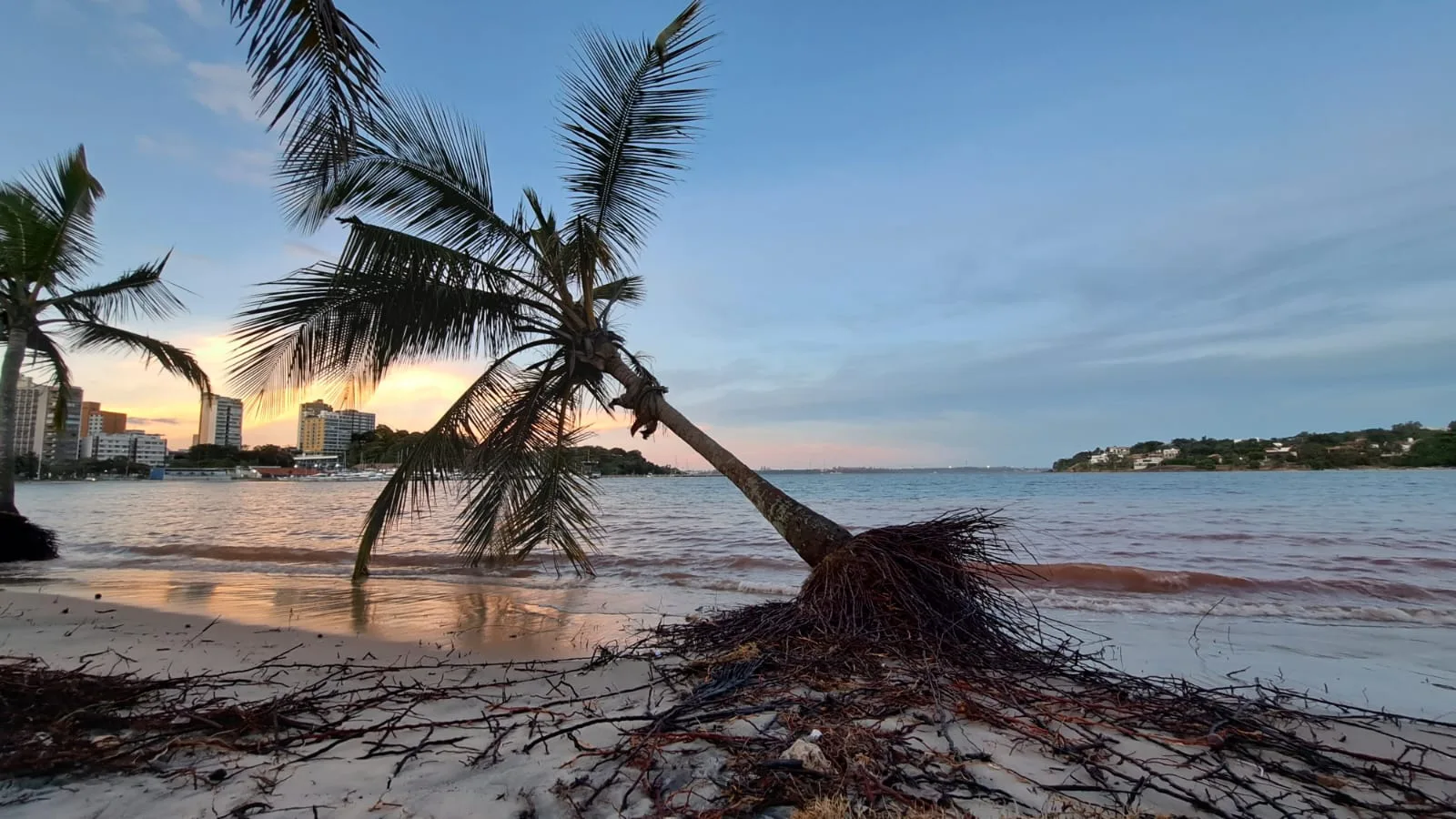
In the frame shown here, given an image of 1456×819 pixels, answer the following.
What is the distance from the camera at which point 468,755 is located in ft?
8.40

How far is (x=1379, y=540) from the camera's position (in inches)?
482

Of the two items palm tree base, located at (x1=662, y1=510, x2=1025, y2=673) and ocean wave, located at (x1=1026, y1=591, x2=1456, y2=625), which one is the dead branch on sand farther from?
ocean wave, located at (x1=1026, y1=591, x2=1456, y2=625)

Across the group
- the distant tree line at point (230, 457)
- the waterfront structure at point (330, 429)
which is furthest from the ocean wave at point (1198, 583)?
the distant tree line at point (230, 457)

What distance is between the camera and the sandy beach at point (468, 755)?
7.05 feet

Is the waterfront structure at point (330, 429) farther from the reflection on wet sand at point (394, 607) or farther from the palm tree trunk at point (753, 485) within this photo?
the palm tree trunk at point (753, 485)

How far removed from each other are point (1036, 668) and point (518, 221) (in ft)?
21.3

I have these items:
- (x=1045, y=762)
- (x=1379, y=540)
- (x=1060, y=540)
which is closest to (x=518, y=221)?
(x=1045, y=762)

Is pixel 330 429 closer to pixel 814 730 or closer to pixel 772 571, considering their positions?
pixel 772 571

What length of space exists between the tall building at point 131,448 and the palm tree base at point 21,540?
61.7 m

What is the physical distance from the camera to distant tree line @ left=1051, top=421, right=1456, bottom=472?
56.5 m

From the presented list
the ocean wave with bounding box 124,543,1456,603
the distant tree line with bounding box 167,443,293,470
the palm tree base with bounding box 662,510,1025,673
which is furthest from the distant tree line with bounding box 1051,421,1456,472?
the distant tree line with bounding box 167,443,293,470

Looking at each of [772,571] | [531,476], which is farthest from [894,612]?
[772,571]

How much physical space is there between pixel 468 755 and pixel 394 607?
5099mm

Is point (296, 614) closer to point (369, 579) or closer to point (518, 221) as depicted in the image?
point (369, 579)
